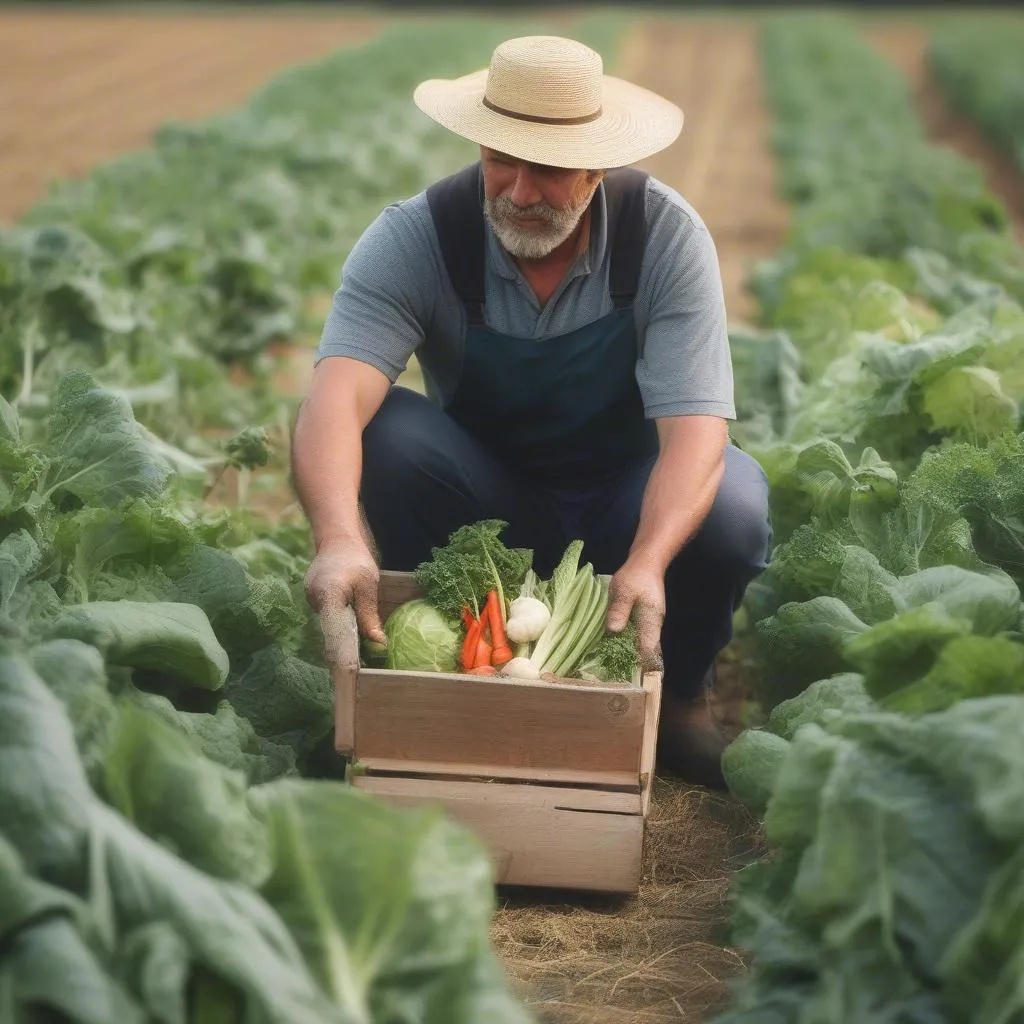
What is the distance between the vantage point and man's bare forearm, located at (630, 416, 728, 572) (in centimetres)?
430

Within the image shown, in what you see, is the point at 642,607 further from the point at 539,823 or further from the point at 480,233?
the point at 480,233

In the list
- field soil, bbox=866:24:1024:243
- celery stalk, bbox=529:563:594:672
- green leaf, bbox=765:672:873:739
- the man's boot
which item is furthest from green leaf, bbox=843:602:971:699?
field soil, bbox=866:24:1024:243

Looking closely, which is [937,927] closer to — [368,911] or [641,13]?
[368,911]

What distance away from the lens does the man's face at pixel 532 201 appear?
14.5 ft

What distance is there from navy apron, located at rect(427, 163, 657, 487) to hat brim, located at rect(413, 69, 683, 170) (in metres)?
0.18

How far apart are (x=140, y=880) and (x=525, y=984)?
49.3 inches

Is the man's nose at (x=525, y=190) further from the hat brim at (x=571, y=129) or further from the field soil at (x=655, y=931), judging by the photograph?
the field soil at (x=655, y=931)

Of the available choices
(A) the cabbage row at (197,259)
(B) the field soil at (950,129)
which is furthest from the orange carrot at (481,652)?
(B) the field soil at (950,129)

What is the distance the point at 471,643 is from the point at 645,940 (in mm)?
855

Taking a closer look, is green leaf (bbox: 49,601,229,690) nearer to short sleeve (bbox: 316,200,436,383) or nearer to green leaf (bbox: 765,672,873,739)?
short sleeve (bbox: 316,200,436,383)

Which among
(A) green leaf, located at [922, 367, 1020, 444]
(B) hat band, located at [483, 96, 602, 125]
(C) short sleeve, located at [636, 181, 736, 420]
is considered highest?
(B) hat band, located at [483, 96, 602, 125]

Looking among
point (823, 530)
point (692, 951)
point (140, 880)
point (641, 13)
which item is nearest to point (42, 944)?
point (140, 880)

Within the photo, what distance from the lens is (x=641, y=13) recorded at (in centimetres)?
5300

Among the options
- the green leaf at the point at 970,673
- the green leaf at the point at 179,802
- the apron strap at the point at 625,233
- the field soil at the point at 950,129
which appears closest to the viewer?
the green leaf at the point at 179,802
